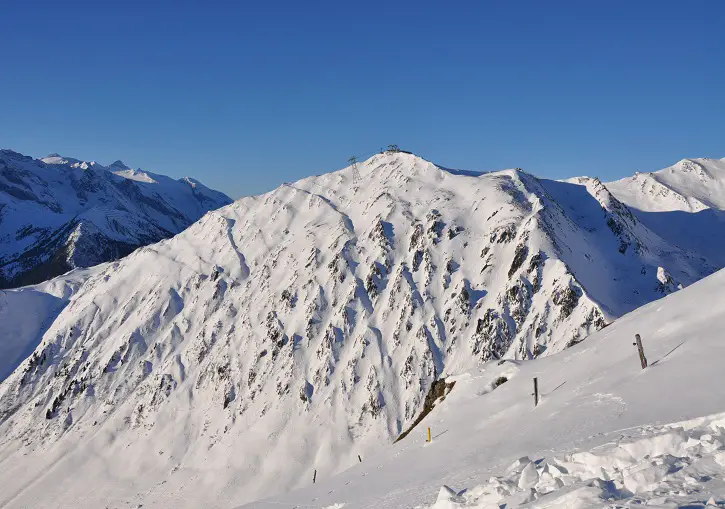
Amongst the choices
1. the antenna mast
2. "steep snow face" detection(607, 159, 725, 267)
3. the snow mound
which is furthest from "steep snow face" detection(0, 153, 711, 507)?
the snow mound

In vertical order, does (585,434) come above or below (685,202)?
below

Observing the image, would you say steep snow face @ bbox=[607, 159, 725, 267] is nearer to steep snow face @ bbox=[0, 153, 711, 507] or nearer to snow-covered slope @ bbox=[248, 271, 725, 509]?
steep snow face @ bbox=[0, 153, 711, 507]

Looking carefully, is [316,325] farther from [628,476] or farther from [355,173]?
[628,476]

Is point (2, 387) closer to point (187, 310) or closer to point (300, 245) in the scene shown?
point (187, 310)

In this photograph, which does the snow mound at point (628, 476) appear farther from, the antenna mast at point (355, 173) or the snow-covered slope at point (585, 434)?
the antenna mast at point (355, 173)

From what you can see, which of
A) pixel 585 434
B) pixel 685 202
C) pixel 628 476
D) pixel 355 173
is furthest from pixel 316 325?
pixel 685 202

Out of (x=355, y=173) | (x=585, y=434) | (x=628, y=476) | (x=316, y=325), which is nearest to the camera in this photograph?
(x=628, y=476)

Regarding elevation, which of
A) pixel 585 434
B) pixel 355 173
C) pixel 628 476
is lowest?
pixel 585 434
